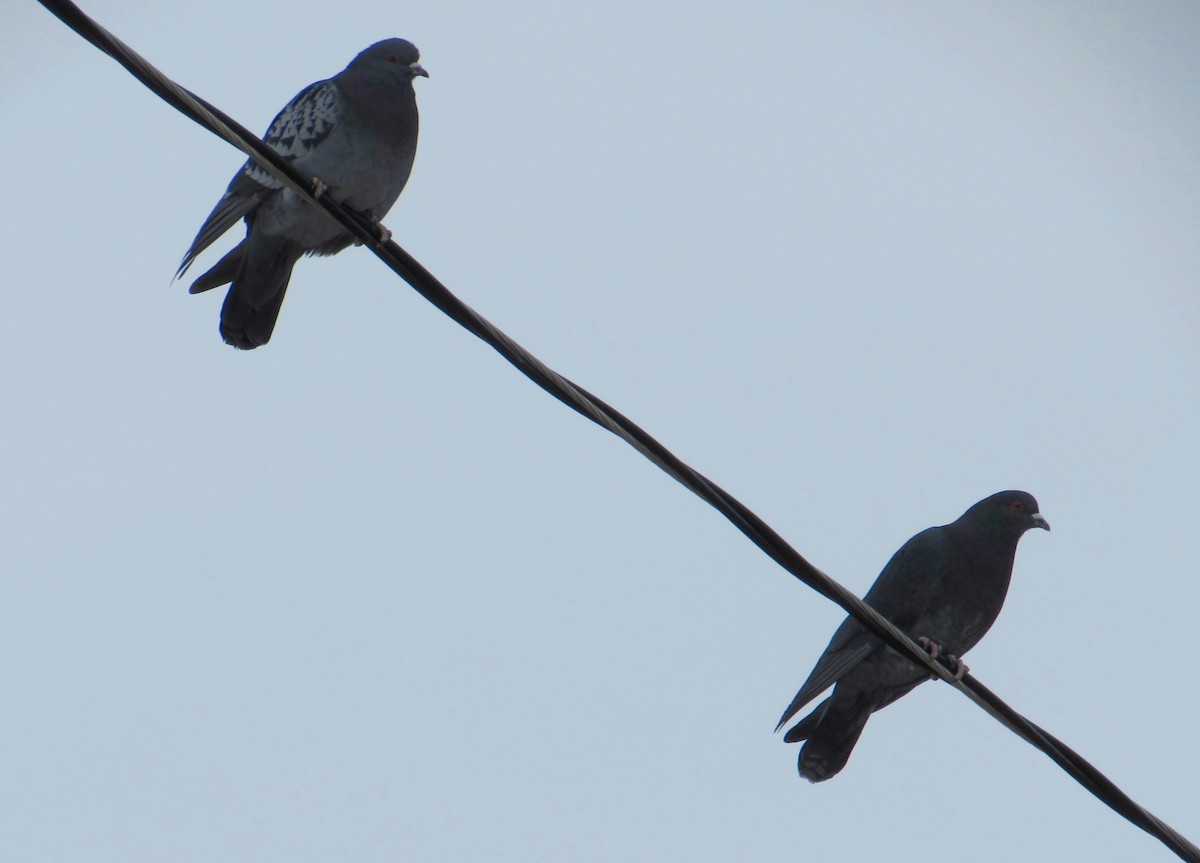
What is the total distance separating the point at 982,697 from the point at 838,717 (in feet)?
9.35

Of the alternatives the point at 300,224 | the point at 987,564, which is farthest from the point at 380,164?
the point at 987,564

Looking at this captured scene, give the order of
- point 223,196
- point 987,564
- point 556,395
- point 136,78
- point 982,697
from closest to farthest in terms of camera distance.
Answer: point 136,78, point 556,395, point 982,697, point 223,196, point 987,564

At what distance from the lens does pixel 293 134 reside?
19.2 feet

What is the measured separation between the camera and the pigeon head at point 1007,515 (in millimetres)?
6852

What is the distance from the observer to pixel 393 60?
6.18 m

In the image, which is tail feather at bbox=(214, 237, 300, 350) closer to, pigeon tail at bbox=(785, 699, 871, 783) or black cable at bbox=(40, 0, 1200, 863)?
black cable at bbox=(40, 0, 1200, 863)

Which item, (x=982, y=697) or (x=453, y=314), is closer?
(x=453, y=314)

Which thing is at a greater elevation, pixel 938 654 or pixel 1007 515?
pixel 1007 515

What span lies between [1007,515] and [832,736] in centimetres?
143

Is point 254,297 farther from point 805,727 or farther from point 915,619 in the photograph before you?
point 915,619

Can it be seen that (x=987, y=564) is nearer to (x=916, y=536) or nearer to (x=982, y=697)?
(x=916, y=536)

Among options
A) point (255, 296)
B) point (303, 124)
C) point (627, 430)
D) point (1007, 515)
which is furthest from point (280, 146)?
point (1007, 515)

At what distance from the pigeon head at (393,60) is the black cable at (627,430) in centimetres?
275

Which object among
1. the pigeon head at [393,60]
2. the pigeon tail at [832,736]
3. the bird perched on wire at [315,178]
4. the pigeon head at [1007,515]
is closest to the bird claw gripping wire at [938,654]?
the pigeon tail at [832,736]
